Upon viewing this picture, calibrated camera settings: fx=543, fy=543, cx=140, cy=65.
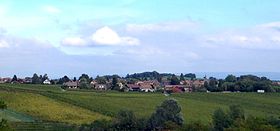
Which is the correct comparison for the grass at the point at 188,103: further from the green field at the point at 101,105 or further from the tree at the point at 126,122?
the tree at the point at 126,122

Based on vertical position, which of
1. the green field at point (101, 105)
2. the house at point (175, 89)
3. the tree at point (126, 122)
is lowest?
the tree at point (126, 122)

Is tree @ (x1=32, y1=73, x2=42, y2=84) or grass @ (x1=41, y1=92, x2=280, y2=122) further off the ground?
tree @ (x1=32, y1=73, x2=42, y2=84)

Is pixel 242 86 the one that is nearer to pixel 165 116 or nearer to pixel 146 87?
pixel 146 87

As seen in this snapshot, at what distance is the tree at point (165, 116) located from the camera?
5384cm

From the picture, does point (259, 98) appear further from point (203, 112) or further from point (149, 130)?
point (149, 130)

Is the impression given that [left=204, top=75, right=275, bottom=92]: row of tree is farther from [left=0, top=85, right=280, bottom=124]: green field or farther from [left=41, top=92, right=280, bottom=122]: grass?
[left=0, top=85, right=280, bottom=124]: green field

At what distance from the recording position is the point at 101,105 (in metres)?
71.6

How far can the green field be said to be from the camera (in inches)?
2450

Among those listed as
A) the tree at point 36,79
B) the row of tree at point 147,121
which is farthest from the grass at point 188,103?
the tree at point 36,79

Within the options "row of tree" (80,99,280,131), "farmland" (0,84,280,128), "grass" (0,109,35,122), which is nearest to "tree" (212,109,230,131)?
"row of tree" (80,99,280,131)

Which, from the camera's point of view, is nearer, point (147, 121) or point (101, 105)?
point (147, 121)

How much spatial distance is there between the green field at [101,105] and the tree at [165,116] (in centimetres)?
323

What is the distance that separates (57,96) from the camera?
76938 millimetres

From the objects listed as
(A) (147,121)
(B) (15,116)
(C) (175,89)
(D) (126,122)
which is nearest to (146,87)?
(C) (175,89)
